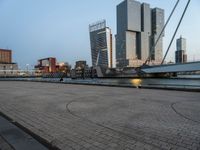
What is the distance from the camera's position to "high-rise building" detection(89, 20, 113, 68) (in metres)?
124

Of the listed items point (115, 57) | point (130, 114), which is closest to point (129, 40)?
point (115, 57)

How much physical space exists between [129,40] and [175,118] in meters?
118

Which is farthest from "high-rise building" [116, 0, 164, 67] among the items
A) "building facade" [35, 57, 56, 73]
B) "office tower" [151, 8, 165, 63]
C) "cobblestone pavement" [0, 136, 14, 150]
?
"cobblestone pavement" [0, 136, 14, 150]

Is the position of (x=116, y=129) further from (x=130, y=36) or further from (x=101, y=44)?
(x=101, y=44)

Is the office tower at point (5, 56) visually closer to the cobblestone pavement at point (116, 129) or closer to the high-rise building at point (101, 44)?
the high-rise building at point (101, 44)

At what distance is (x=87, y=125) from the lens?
17.3ft

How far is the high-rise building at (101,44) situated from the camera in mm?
124369

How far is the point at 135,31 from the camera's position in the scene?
126 m

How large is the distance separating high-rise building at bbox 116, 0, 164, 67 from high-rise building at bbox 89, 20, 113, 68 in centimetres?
589

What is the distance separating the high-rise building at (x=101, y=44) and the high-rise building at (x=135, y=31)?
5.89 m

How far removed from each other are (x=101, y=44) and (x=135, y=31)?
23.3 m

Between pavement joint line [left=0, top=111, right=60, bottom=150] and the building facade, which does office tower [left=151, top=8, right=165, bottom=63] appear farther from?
pavement joint line [left=0, top=111, right=60, bottom=150]

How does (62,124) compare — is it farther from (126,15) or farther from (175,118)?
(126,15)

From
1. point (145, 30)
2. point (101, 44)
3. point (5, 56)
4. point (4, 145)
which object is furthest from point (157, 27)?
point (4, 145)
